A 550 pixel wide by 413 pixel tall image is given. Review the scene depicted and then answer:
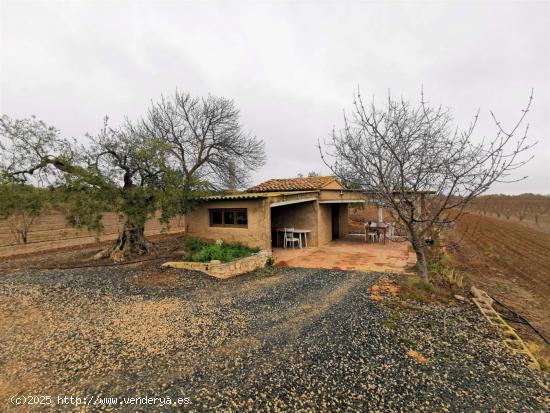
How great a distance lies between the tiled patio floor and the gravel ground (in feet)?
8.25

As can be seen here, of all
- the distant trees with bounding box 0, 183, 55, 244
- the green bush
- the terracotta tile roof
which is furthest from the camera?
the terracotta tile roof

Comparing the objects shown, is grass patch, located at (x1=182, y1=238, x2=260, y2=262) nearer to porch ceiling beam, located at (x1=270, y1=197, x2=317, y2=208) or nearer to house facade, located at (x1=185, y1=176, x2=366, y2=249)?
house facade, located at (x1=185, y1=176, x2=366, y2=249)

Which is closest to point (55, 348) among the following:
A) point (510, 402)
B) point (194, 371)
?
point (194, 371)

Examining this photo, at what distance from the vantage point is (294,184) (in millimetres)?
14641

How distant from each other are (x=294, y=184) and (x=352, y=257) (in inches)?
224

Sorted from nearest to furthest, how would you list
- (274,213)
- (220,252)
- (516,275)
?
(220,252) → (516,275) → (274,213)

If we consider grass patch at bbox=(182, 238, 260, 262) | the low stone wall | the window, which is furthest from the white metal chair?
the low stone wall

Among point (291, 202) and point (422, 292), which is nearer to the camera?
point (422, 292)

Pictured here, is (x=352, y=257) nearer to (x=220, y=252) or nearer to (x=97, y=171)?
(x=220, y=252)

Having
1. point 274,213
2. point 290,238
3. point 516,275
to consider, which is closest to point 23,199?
point 274,213

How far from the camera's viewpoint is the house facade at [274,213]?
10594 mm

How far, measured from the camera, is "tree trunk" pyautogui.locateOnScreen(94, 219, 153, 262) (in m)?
10.6

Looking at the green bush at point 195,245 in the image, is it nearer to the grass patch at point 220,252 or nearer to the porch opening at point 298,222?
the grass patch at point 220,252

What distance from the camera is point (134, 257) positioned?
35.1 ft
